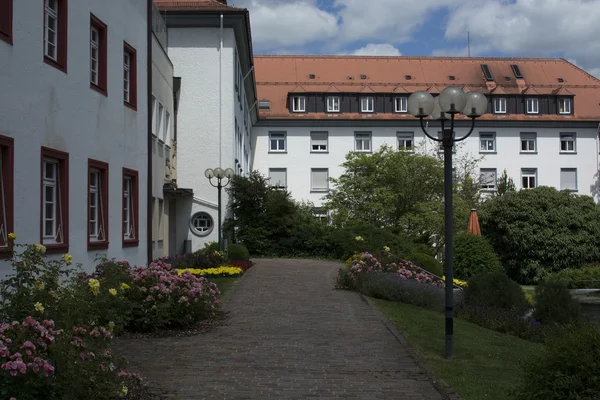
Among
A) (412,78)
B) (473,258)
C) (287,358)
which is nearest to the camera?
A: (287,358)

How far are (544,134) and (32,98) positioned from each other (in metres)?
47.5

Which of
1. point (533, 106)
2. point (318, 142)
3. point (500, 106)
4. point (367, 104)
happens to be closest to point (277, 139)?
point (318, 142)

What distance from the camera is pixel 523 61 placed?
5812 cm

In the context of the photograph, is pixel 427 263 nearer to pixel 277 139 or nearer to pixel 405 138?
pixel 277 139

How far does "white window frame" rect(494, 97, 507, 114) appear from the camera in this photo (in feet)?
176

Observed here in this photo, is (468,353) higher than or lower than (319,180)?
lower

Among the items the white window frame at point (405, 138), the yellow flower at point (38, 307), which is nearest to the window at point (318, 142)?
the white window frame at point (405, 138)

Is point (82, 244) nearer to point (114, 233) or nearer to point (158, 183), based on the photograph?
point (114, 233)

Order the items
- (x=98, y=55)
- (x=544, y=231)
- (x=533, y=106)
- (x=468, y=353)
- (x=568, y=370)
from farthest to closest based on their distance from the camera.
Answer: (x=533, y=106), (x=544, y=231), (x=98, y=55), (x=468, y=353), (x=568, y=370)

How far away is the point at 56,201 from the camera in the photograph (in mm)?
13164

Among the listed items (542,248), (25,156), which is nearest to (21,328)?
(25,156)

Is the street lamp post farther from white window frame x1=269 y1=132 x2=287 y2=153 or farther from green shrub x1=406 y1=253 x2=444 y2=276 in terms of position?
white window frame x1=269 y1=132 x2=287 y2=153

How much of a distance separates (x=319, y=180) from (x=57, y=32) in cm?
3949

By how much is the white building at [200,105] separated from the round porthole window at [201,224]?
4 centimetres
